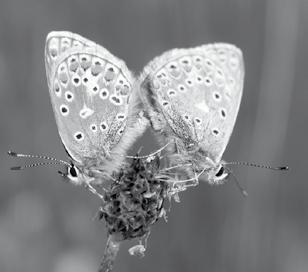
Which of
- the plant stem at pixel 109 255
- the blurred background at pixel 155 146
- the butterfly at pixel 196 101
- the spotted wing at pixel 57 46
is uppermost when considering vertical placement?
the spotted wing at pixel 57 46

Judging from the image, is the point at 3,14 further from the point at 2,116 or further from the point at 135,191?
the point at 135,191

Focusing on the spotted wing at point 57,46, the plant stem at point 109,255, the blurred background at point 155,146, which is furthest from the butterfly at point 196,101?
the blurred background at point 155,146

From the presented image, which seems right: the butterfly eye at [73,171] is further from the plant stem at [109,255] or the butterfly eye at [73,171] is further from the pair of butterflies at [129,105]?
the plant stem at [109,255]

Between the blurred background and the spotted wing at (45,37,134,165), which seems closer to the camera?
the spotted wing at (45,37,134,165)

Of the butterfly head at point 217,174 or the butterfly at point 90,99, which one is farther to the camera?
the butterfly head at point 217,174

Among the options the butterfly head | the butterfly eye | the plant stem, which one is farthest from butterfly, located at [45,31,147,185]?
the plant stem

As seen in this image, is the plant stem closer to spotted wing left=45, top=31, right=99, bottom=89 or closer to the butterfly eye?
the butterfly eye

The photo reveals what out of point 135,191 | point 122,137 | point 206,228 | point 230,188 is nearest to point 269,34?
point 230,188
